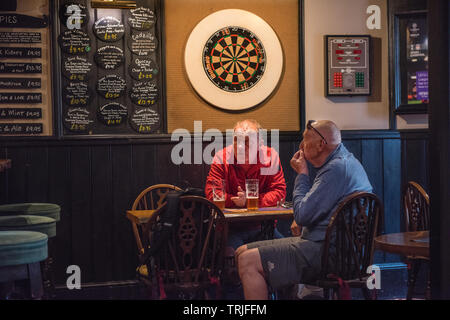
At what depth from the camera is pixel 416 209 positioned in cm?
375

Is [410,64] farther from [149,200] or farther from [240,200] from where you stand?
[149,200]

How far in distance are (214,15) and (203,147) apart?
1.17 metres

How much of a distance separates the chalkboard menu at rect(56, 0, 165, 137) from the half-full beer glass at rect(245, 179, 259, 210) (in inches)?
52.5

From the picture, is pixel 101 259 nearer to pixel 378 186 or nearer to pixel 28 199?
pixel 28 199

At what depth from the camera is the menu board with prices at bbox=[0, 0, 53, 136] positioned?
14.5ft

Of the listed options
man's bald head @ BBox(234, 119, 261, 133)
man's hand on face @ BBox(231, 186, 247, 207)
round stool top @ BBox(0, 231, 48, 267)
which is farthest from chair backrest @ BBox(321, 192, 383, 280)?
round stool top @ BBox(0, 231, 48, 267)

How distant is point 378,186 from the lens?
5.04 meters

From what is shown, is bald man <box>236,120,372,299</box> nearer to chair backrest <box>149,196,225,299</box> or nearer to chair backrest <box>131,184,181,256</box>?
chair backrest <box>149,196,225,299</box>

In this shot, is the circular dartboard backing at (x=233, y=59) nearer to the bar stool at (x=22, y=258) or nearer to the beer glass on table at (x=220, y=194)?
the beer glass on table at (x=220, y=194)

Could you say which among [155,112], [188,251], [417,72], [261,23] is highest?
[261,23]

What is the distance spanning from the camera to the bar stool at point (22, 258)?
2.57 m

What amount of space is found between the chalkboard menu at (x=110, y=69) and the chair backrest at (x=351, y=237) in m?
2.15

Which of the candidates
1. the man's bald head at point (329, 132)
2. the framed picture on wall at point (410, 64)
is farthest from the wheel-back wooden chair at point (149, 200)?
the framed picture on wall at point (410, 64)
